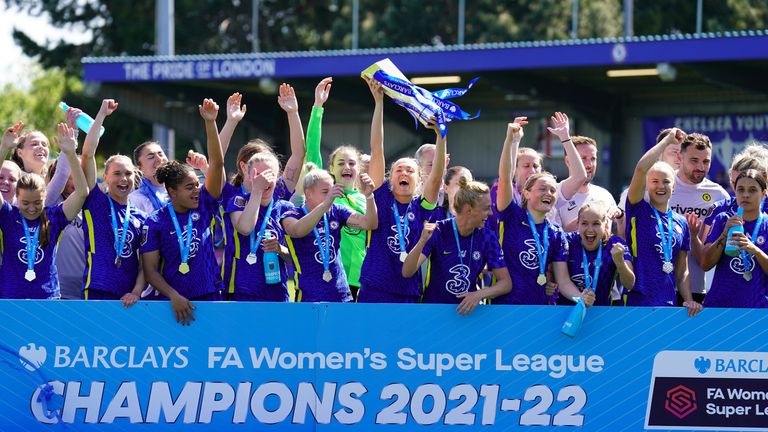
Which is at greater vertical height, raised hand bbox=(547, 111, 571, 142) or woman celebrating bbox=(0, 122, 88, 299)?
raised hand bbox=(547, 111, 571, 142)

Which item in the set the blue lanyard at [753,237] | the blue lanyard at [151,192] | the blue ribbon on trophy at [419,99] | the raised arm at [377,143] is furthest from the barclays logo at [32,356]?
the blue lanyard at [753,237]

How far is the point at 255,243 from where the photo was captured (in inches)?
307

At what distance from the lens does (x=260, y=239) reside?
779 cm

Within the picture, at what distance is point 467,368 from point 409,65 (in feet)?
45.1

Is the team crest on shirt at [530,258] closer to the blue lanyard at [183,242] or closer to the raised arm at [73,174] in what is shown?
the blue lanyard at [183,242]

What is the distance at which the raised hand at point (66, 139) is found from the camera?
748 cm

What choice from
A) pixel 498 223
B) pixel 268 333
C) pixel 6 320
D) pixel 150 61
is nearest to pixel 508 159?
pixel 498 223

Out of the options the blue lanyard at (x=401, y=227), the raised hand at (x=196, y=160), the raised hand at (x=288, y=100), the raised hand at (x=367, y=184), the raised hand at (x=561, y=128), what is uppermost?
the raised hand at (x=288, y=100)

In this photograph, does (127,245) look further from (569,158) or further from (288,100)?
(569,158)

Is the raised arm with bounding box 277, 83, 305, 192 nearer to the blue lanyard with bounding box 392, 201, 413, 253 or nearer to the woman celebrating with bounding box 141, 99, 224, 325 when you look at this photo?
the woman celebrating with bounding box 141, 99, 224, 325

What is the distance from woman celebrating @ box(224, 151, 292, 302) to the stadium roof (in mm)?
11612

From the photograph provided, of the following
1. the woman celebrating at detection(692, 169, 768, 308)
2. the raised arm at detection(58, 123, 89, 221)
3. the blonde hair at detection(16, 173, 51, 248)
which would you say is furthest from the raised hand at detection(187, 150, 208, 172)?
the woman celebrating at detection(692, 169, 768, 308)

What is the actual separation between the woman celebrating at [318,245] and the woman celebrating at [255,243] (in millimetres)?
108

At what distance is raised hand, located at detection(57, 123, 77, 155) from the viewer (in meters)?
7.48
